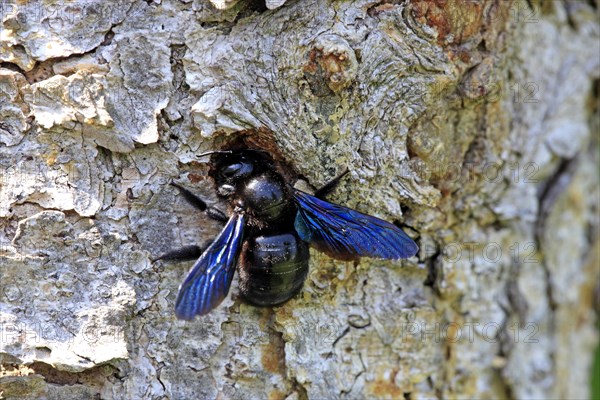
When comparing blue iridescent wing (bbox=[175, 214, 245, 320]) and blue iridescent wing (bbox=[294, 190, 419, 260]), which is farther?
blue iridescent wing (bbox=[294, 190, 419, 260])

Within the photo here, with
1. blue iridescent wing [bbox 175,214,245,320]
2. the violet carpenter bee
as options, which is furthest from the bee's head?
blue iridescent wing [bbox 175,214,245,320]

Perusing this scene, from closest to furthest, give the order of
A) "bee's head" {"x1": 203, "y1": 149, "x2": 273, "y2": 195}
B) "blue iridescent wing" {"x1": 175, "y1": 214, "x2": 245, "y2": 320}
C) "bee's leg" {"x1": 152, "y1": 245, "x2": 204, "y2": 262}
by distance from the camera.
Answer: "blue iridescent wing" {"x1": 175, "y1": 214, "x2": 245, "y2": 320} < "bee's leg" {"x1": 152, "y1": 245, "x2": 204, "y2": 262} < "bee's head" {"x1": 203, "y1": 149, "x2": 273, "y2": 195}

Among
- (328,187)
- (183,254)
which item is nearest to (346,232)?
(328,187)

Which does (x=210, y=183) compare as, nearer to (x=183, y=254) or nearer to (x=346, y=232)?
(x=183, y=254)

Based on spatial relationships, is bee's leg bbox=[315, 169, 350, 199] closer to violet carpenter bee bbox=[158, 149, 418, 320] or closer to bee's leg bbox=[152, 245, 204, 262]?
violet carpenter bee bbox=[158, 149, 418, 320]

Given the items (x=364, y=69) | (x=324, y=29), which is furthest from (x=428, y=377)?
(x=324, y=29)

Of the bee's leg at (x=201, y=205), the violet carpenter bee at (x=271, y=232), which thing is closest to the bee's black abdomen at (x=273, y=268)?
the violet carpenter bee at (x=271, y=232)
